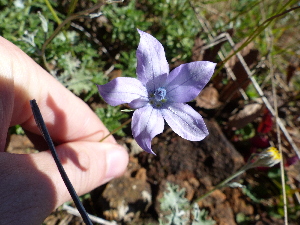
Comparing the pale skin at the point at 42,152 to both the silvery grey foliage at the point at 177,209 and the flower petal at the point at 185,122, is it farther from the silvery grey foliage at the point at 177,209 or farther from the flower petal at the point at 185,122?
the flower petal at the point at 185,122

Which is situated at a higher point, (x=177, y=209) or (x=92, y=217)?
(x=92, y=217)

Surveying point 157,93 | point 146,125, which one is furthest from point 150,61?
point 146,125

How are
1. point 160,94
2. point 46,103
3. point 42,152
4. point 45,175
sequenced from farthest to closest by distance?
point 46,103
point 42,152
point 45,175
point 160,94

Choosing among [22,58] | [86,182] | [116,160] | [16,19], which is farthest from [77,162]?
[16,19]

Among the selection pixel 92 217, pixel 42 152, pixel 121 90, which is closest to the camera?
pixel 121 90

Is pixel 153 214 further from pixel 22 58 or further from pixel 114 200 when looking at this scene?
pixel 22 58

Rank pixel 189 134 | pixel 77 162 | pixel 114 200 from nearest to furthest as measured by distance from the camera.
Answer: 1. pixel 189 134
2. pixel 77 162
3. pixel 114 200

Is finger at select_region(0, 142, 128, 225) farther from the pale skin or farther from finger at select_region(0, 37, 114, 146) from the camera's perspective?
finger at select_region(0, 37, 114, 146)

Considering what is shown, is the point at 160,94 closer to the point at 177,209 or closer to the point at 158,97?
the point at 158,97
